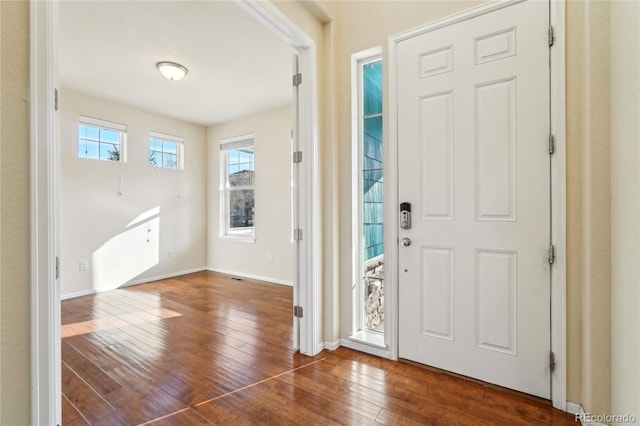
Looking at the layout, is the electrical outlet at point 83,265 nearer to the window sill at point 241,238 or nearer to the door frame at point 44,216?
the window sill at point 241,238

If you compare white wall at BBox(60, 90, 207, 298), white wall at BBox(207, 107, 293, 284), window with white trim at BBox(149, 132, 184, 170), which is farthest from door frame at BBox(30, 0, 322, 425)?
A: window with white trim at BBox(149, 132, 184, 170)

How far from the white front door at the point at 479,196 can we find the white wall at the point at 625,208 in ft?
0.95

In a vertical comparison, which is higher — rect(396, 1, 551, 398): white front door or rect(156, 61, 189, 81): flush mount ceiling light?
rect(156, 61, 189, 81): flush mount ceiling light

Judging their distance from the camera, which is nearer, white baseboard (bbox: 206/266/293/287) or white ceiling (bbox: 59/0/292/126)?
white ceiling (bbox: 59/0/292/126)

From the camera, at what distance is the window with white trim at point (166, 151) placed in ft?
16.0

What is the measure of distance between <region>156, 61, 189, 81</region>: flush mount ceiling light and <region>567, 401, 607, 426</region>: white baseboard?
4.30 m

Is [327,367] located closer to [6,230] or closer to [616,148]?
[6,230]

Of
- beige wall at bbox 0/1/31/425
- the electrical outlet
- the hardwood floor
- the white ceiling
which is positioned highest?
the white ceiling

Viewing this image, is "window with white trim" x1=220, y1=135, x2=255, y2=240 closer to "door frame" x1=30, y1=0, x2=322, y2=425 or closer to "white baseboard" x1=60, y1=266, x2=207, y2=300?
"white baseboard" x1=60, y1=266, x2=207, y2=300

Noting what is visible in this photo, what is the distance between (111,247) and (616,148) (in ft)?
18.1

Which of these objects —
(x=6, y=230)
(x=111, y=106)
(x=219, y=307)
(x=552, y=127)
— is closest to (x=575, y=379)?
(x=552, y=127)

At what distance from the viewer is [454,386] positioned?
5.99 feet

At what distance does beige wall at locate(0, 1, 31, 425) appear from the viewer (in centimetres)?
94

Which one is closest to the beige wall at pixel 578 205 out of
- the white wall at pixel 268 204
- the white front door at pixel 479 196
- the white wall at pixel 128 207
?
the white front door at pixel 479 196
